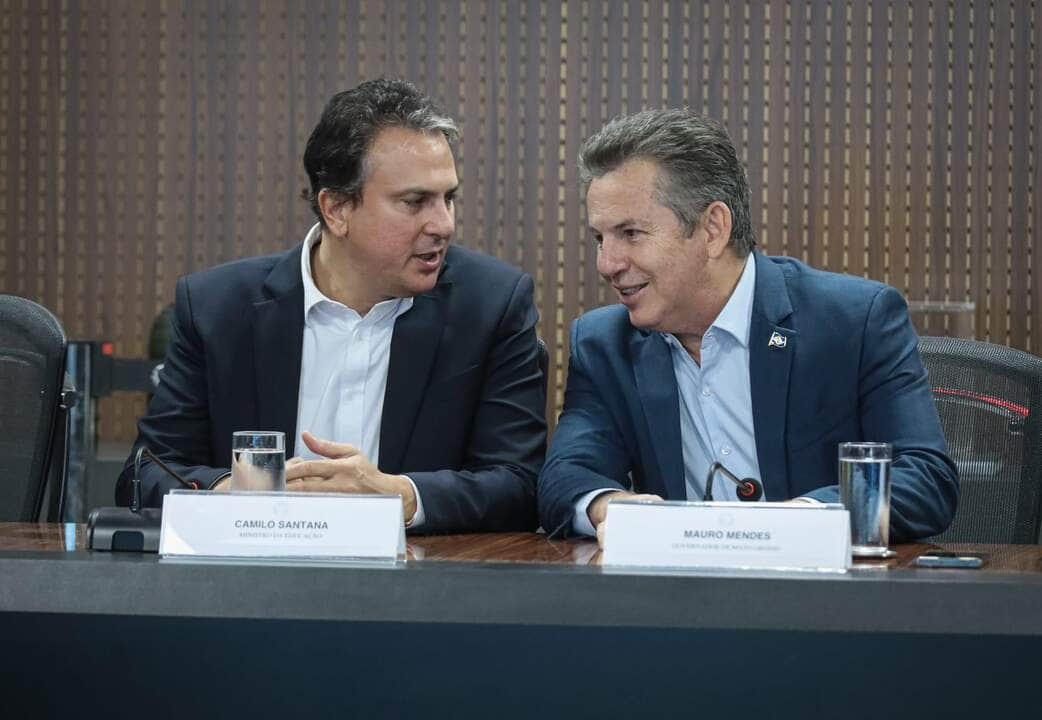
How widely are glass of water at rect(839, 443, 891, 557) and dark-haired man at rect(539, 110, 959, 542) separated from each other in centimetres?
51

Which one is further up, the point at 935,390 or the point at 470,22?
the point at 470,22

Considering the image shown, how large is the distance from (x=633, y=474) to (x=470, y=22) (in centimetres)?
390

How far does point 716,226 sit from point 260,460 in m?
0.97

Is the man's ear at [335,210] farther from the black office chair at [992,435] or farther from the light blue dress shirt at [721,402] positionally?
the black office chair at [992,435]

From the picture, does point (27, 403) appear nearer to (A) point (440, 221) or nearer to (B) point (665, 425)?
(A) point (440, 221)

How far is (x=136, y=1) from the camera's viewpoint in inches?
228

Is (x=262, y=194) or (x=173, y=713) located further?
(x=262, y=194)

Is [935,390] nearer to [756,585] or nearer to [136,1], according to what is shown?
Result: [756,585]

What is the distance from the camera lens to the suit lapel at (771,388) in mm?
2156

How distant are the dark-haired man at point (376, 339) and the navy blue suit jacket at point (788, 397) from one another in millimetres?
140

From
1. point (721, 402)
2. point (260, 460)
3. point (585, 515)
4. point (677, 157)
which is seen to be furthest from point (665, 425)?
point (260, 460)

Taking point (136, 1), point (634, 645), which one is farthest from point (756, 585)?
point (136, 1)

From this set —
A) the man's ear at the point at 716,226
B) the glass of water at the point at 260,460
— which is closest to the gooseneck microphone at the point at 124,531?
the glass of water at the point at 260,460

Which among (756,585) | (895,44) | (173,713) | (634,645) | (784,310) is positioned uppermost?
(895,44)
